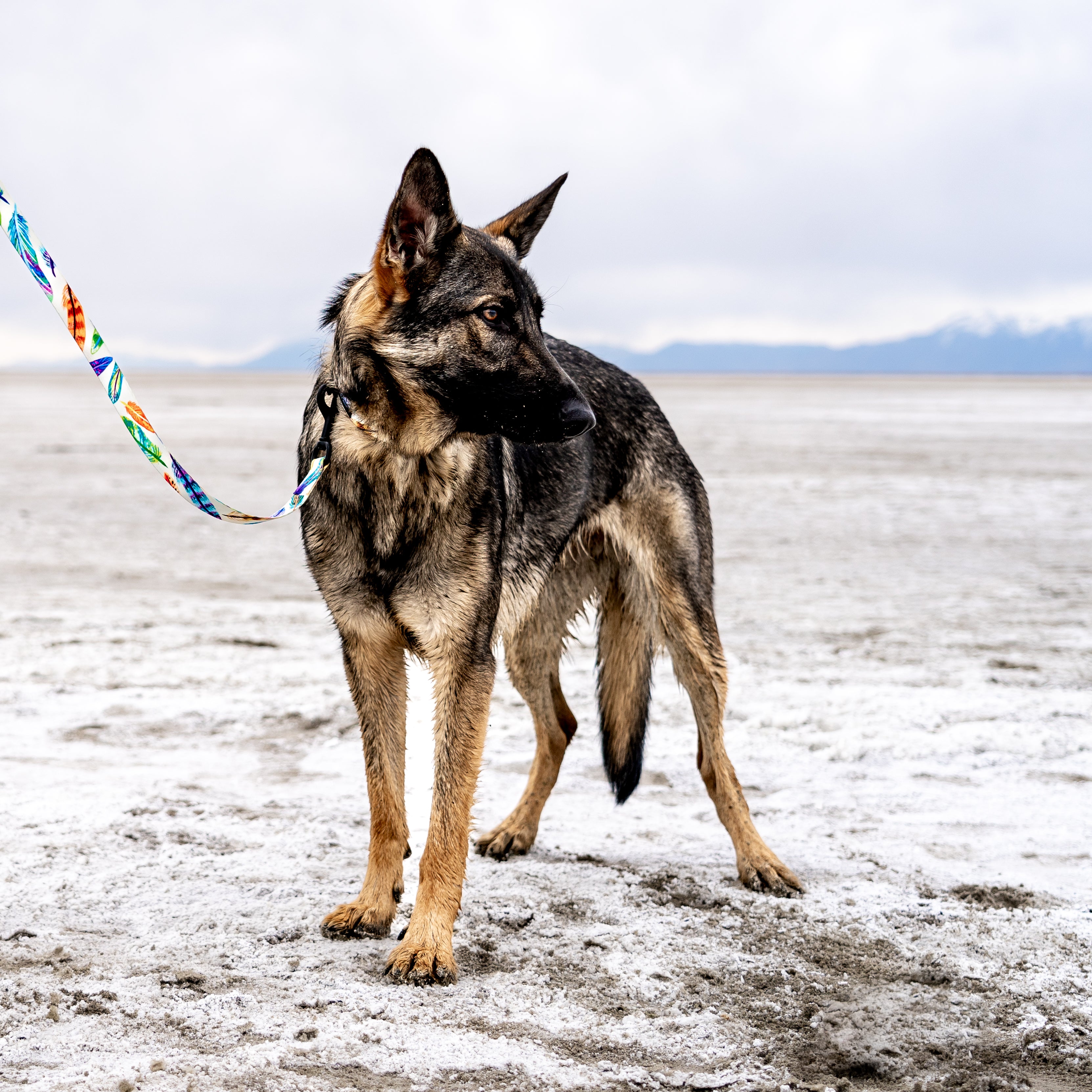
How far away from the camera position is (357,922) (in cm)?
357

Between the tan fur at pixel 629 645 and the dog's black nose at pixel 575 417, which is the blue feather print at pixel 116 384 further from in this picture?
the tan fur at pixel 629 645

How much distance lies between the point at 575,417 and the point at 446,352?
46 cm

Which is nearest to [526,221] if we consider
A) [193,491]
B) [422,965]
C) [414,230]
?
[414,230]

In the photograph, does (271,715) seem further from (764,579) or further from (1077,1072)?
(764,579)

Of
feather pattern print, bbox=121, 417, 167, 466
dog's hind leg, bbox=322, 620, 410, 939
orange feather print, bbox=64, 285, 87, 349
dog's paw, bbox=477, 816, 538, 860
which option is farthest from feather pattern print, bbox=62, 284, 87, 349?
dog's paw, bbox=477, 816, 538, 860

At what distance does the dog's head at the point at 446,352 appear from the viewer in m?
3.44

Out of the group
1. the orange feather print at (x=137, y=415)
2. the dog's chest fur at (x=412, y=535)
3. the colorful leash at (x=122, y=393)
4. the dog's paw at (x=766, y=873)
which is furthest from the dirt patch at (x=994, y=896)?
the orange feather print at (x=137, y=415)

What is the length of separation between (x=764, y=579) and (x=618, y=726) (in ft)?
17.4

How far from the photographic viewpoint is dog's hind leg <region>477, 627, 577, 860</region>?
14.5 ft

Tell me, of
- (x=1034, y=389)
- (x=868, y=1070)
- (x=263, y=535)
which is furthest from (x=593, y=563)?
(x=1034, y=389)

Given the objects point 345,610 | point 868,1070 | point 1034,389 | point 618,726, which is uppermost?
point 1034,389

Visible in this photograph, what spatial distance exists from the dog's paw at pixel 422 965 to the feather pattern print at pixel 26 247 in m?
2.20

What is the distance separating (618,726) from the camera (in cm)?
473

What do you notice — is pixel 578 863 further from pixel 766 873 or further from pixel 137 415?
pixel 137 415
